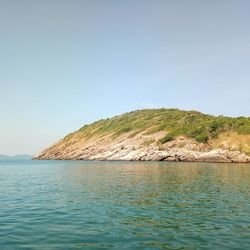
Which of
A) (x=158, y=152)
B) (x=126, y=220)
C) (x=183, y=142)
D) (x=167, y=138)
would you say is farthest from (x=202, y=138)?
(x=126, y=220)

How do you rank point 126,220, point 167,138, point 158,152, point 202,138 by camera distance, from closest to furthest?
point 126,220, point 202,138, point 158,152, point 167,138

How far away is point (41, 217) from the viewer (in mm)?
25328

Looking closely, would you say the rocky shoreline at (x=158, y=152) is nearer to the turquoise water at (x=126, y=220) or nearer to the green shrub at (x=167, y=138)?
the green shrub at (x=167, y=138)

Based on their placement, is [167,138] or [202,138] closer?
[202,138]

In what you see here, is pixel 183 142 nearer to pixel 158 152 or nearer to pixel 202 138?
pixel 202 138

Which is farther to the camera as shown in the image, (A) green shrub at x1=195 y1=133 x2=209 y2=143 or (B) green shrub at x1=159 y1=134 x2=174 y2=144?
(B) green shrub at x1=159 y1=134 x2=174 y2=144

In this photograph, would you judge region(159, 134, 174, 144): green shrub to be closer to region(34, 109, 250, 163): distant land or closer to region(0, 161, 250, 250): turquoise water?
region(34, 109, 250, 163): distant land

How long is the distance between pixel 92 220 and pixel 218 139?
127569mm

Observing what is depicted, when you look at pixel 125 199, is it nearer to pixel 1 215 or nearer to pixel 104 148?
pixel 1 215

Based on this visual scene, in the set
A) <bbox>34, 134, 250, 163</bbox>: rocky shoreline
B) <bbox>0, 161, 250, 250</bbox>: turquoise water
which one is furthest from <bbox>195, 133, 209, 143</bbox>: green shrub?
<bbox>0, 161, 250, 250</bbox>: turquoise water

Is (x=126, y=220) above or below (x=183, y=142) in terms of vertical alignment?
below

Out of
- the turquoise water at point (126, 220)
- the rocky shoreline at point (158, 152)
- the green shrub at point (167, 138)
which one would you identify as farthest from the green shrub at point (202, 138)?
the turquoise water at point (126, 220)

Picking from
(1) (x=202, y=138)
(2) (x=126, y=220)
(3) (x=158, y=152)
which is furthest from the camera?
(3) (x=158, y=152)

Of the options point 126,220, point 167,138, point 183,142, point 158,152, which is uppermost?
point 167,138
